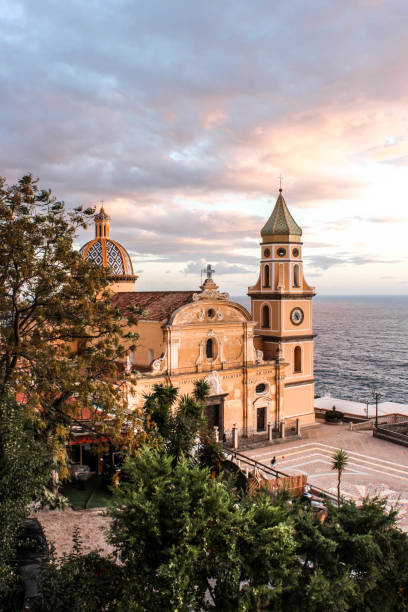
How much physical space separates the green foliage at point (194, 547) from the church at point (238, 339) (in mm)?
20941

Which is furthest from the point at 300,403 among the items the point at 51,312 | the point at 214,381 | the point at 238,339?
the point at 51,312

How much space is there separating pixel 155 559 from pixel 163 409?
13030 millimetres

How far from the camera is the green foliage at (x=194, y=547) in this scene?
12.6 m

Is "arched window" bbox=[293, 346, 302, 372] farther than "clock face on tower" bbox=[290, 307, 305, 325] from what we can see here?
Yes

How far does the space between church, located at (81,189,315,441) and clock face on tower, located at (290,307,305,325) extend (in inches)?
3.5

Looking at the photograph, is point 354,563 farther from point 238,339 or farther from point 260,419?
point 260,419

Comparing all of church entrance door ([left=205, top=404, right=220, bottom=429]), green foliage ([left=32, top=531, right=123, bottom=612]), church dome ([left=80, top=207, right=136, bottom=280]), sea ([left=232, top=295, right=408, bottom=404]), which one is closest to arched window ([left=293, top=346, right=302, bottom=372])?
church entrance door ([left=205, top=404, right=220, bottom=429])

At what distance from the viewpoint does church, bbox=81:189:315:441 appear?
37344mm

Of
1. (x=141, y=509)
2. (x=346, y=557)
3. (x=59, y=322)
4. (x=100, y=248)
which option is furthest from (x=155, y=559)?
(x=100, y=248)

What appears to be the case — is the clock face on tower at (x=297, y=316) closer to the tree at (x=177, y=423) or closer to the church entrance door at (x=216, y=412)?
the church entrance door at (x=216, y=412)

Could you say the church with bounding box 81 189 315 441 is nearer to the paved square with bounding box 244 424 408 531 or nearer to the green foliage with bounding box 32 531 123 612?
the paved square with bounding box 244 424 408 531

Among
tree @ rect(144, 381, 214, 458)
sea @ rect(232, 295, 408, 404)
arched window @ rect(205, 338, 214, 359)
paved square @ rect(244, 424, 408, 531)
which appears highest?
arched window @ rect(205, 338, 214, 359)

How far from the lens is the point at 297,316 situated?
45875 millimetres

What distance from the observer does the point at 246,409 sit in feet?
134
